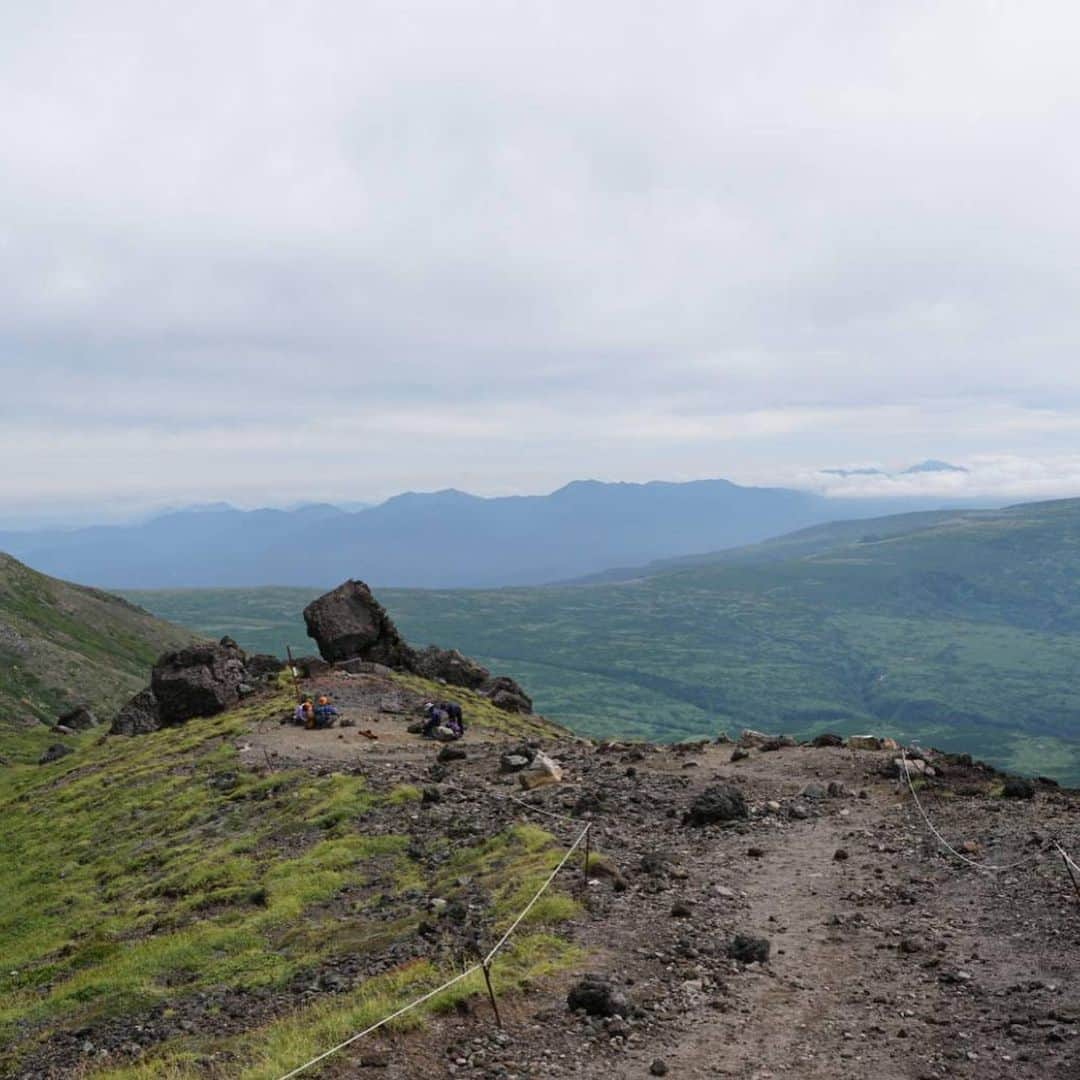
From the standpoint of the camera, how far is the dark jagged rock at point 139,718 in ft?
222

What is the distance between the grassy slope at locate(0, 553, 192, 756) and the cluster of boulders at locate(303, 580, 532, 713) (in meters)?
→ 33.2

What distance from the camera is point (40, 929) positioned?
32.6 m

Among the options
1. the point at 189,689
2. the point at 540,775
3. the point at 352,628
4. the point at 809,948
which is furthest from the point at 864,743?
the point at 189,689

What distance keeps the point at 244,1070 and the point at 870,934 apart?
1391 centimetres

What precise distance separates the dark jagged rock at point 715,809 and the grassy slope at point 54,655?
7342 cm

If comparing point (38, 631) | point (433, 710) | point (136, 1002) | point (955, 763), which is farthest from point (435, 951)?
point (38, 631)

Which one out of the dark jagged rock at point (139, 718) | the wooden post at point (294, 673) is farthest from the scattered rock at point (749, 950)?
the dark jagged rock at point (139, 718)

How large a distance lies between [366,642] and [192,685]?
1414 cm

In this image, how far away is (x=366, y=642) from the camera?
73500mm

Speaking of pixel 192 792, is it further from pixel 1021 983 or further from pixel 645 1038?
pixel 1021 983

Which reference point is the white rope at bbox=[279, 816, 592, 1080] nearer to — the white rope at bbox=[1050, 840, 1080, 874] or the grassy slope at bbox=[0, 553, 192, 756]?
the white rope at bbox=[1050, 840, 1080, 874]

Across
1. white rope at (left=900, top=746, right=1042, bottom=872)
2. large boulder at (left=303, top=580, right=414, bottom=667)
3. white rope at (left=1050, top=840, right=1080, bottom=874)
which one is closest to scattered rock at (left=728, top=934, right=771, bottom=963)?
white rope at (left=1050, top=840, right=1080, bottom=874)

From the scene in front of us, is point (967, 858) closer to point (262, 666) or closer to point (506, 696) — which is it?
point (506, 696)

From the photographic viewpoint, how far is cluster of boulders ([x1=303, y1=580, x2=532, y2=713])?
7262 centimetres
